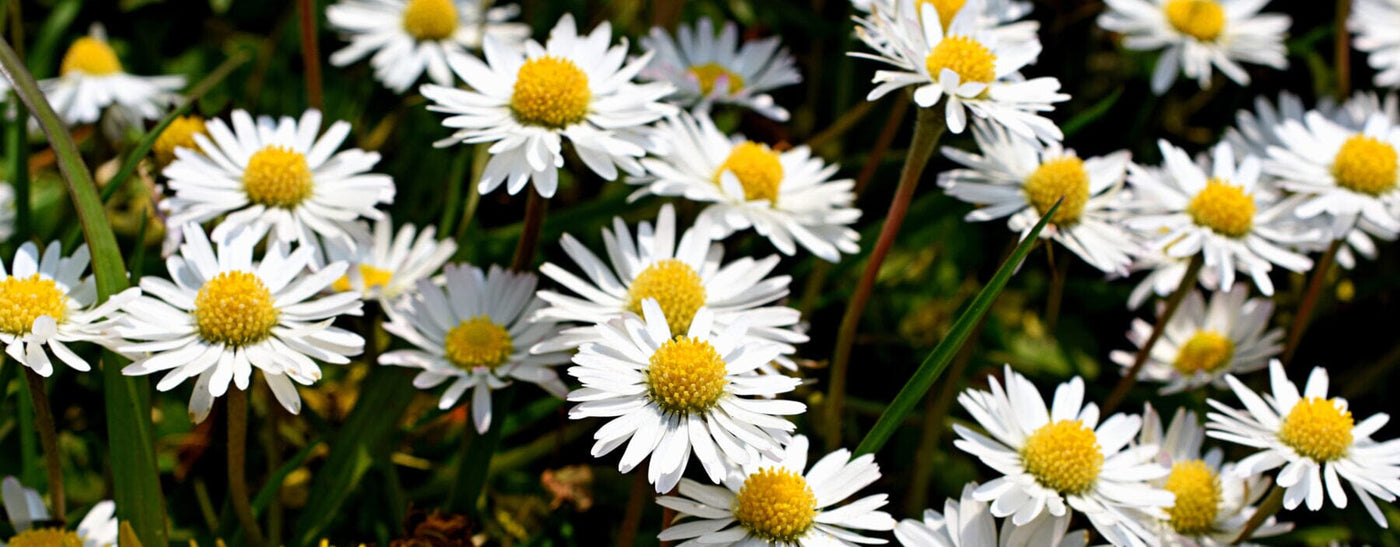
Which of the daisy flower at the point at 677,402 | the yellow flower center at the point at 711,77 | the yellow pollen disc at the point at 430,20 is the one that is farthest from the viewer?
the yellow pollen disc at the point at 430,20

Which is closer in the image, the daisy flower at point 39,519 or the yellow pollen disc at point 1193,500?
the daisy flower at point 39,519

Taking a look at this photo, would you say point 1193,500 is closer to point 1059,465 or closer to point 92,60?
point 1059,465

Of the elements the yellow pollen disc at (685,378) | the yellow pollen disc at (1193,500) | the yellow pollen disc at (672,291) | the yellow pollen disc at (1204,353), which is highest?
the yellow pollen disc at (685,378)

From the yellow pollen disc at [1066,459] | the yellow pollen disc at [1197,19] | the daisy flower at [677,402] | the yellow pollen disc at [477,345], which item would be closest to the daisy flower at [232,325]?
the yellow pollen disc at [477,345]

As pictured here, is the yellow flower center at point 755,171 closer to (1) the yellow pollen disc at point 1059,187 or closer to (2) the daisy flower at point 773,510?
(1) the yellow pollen disc at point 1059,187

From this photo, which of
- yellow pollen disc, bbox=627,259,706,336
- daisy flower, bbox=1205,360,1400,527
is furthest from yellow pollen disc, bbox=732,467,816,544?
daisy flower, bbox=1205,360,1400,527

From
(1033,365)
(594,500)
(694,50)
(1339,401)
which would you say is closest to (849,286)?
(1033,365)

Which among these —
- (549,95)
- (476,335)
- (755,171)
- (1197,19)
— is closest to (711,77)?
(755,171)
